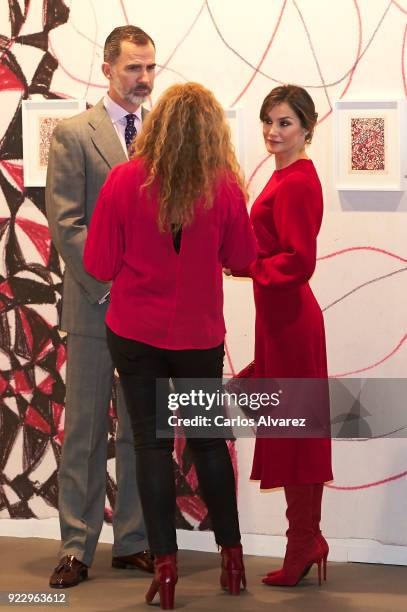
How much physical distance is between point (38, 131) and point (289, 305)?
4.00ft

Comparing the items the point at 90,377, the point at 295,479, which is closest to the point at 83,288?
the point at 90,377

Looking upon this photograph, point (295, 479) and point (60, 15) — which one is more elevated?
point (60, 15)

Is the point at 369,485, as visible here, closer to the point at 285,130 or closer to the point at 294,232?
the point at 294,232

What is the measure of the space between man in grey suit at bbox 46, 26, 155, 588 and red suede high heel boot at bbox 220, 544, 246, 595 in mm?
392

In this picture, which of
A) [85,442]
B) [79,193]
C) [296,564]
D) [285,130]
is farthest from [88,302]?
[296,564]

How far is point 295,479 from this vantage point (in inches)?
134

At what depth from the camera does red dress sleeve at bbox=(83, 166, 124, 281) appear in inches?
119

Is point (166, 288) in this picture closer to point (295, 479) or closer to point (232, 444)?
point (295, 479)

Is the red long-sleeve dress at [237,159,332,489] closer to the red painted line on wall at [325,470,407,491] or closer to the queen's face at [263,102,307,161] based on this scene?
the queen's face at [263,102,307,161]

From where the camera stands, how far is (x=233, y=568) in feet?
10.7

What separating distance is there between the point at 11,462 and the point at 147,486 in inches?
48.0

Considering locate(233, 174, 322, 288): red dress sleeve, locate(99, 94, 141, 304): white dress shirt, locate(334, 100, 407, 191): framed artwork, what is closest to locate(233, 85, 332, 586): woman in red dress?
locate(233, 174, 322, 288): red dress sleeve
